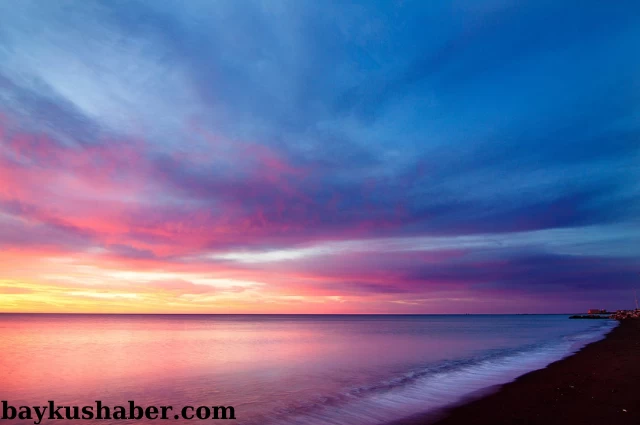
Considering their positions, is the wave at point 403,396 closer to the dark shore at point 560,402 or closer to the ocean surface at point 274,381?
the ocean surface at point 274,381

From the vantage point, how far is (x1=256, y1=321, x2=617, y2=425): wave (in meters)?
16.6

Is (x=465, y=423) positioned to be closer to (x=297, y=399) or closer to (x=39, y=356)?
(x=297, y=399)

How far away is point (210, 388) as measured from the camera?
24281mm

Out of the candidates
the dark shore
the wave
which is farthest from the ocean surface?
the dark shore

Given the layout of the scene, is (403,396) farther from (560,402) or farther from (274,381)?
(274,381)

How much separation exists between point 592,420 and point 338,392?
1270cm

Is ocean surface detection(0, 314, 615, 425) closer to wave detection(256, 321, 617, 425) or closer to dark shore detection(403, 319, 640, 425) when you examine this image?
wave detection(256, 321, 617, 425)

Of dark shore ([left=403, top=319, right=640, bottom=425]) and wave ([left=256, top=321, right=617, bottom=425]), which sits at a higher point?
dark shore ([left=403, top=319, right=640, bottom=425])

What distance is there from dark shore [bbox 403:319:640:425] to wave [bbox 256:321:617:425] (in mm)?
1445

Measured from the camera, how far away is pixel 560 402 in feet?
52.5

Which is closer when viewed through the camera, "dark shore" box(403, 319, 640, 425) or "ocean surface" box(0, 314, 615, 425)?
"dark shore" box(403, 319, 640, 425)

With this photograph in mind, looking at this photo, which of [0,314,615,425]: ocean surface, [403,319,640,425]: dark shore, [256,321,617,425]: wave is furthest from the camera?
[0,314,615,425]: ocean surface

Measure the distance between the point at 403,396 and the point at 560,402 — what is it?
7.17 meters

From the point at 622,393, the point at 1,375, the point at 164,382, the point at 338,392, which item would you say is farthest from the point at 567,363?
the point at 1,375
